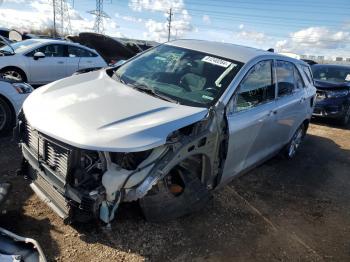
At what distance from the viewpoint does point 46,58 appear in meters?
10.9

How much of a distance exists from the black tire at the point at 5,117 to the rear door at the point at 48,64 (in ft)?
15.4

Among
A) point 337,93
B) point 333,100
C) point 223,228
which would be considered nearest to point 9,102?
point 223,228

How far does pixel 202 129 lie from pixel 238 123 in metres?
0.64

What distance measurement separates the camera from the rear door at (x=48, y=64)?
34.6ft

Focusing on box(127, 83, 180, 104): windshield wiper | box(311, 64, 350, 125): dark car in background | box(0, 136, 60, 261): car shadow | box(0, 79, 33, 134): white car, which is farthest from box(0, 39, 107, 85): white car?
box(311, 64, 350, 125): dark car in background

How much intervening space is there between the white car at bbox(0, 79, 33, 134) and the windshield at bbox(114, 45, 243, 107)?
210 centimetres

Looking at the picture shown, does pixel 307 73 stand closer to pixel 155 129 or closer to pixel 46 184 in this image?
pixel 155 129

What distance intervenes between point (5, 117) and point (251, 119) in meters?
3.86

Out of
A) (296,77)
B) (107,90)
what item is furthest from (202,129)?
(296,77)

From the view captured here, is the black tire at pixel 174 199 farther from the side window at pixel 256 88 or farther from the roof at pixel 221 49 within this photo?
the roof at pixel 221 49

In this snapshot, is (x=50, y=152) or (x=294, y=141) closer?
(x=50, y=152)

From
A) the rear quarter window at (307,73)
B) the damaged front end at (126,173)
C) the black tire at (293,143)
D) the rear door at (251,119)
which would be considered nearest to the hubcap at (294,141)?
the black tire at (293,143)

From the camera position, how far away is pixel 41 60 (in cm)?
1074

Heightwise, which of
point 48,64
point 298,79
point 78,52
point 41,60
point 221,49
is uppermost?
point 221,49
